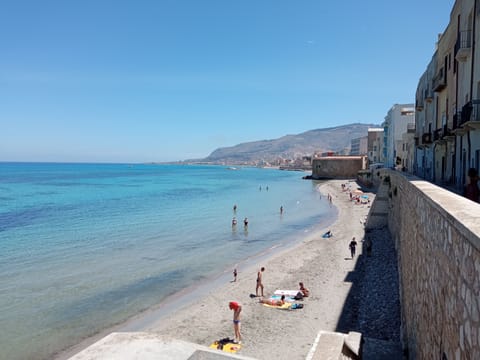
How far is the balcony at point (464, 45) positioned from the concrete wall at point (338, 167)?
70376mm

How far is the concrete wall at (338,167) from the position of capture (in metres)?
82.9

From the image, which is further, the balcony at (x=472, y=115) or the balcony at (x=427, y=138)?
the balcony at (x=427, y=138)

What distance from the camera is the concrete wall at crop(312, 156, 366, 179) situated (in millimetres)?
82938

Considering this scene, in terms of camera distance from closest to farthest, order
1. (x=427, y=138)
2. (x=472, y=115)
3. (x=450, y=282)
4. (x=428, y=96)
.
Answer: (x=450, y=282) → (x=472, y=115) → (x=428, y=96) → (x=427, y=138)

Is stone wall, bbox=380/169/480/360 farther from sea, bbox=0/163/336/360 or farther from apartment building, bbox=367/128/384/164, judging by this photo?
apartment building, bbox=367/128/384/164

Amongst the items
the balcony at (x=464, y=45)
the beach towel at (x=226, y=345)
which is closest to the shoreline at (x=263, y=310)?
the beach towel at (x=226, y=345)

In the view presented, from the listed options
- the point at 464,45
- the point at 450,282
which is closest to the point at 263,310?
the point at 450,282

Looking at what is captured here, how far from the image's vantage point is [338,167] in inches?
3369

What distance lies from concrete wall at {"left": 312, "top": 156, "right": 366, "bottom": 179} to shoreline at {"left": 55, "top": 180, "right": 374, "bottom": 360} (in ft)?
209

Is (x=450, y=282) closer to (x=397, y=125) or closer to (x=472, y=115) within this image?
(x=472, y=115)

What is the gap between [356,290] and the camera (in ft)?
50.0

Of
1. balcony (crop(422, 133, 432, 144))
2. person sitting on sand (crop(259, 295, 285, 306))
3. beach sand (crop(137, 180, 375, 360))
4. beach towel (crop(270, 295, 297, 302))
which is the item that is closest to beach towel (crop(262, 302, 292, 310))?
person sitting on sand (crop(259, 295, 285, 306))

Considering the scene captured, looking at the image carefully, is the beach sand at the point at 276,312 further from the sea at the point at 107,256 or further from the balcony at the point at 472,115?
the balcony at the point at 472,115

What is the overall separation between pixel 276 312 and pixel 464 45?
36.1ft
